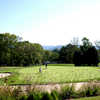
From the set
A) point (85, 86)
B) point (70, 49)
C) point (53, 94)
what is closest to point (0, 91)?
point (53, 94)

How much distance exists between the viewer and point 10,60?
5447 centimetres

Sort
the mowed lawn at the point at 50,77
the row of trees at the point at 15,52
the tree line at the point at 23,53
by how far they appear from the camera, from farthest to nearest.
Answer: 1. the row of trees at the point at 15,52
2. the tree line at the point at 23,53
3. the mowed lawn at the point at 50,77

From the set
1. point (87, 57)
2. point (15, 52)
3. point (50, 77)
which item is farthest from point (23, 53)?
point (50, 77)

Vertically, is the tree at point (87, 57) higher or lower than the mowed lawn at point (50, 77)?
higher

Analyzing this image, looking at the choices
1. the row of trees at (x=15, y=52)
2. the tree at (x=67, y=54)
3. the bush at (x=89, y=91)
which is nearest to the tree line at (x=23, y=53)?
the row of trees at (x=15, y=52)

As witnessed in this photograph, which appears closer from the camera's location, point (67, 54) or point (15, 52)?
point (15, 52)

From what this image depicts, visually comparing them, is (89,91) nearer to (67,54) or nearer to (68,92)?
(68,92)

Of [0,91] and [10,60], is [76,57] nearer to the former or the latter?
[10,60]

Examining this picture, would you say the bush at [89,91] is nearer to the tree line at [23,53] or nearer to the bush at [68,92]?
the bush at [68,92]

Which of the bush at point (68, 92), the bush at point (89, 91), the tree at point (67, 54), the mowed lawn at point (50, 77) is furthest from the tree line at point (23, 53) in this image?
the bush at point (68, 92)

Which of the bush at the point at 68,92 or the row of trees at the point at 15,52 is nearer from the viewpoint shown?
the bush at the point at 68,92

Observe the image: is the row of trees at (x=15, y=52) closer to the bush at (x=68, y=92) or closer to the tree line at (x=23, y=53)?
the tree line at (x=23, y=53)

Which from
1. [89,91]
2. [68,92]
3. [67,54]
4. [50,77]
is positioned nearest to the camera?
[68,92]

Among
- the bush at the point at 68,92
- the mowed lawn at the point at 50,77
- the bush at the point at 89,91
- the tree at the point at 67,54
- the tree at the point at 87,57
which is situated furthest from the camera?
the tree at the point at 67,54
